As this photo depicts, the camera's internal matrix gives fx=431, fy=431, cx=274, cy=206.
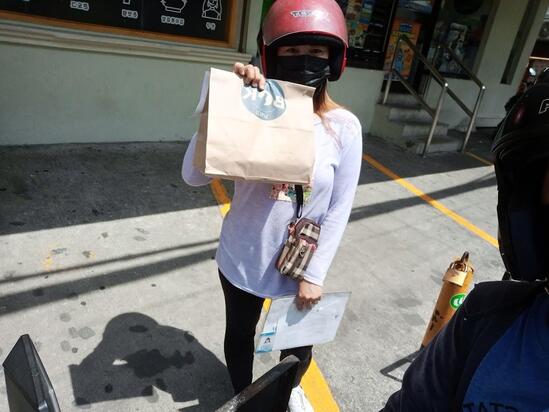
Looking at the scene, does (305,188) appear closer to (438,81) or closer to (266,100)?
(266,100)

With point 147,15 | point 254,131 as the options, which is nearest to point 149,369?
point 254,131

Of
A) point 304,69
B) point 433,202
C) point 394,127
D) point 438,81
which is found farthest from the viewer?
point 394,127

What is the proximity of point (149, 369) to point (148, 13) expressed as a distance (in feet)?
12.6

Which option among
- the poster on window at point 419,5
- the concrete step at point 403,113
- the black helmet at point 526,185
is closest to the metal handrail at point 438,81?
the concrete step at point 403,113

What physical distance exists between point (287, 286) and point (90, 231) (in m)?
2.13

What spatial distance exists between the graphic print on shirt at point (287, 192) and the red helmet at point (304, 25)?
49cm

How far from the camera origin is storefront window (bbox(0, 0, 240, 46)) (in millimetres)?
4121

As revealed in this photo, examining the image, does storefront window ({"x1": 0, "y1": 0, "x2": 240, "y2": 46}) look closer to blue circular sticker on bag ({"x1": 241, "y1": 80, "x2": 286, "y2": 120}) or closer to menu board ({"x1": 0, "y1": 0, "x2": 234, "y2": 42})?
menu board ({"x1": 0, "y1": 0, "x2": 234, "y2": 42})

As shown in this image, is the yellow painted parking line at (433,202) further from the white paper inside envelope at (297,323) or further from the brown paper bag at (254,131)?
the brown paper bag at (254,131)

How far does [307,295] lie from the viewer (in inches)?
61.9

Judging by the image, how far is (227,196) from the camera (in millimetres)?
4207

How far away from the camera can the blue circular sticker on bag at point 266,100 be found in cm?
129

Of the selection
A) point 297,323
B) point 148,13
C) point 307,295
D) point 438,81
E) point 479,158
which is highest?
point 148,13

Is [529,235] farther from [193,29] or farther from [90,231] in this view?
[193,29]
